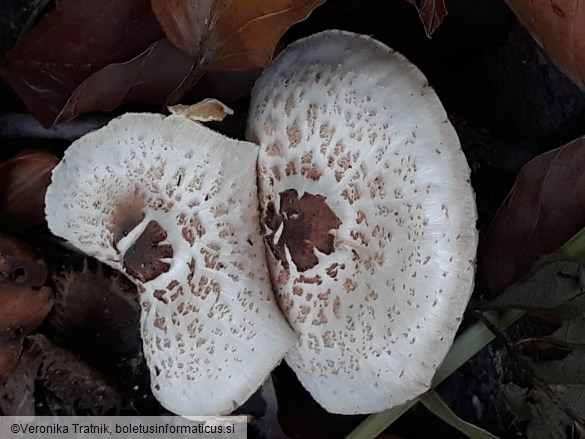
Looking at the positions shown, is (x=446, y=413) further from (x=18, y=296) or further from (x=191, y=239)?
(x=18, y=296)

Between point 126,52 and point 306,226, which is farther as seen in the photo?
point 126,52

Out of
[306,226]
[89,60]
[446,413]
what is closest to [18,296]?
[89,60]

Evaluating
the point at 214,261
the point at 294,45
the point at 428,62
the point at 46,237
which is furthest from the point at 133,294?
the point at 428,62

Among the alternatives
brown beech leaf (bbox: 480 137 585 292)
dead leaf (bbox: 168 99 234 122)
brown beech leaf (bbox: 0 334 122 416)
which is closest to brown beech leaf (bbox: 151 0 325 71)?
dead leaf (bbox: 168 99 234 122)

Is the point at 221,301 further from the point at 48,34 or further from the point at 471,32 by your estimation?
the point at 471,32

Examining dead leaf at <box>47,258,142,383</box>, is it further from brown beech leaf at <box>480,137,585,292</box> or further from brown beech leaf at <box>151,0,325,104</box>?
brown beech leaf at <box>480,137,585,292</box>

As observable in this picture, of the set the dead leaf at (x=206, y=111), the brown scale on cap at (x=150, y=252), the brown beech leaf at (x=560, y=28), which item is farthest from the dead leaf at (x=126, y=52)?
the brown beech leaf at (x=560, y=28)
